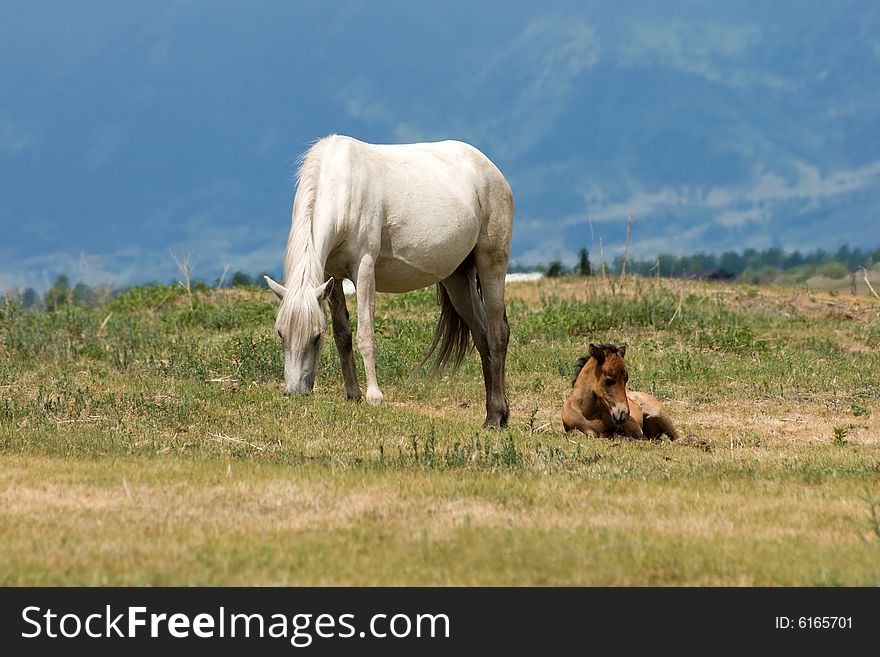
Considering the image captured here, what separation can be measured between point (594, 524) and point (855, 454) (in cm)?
487

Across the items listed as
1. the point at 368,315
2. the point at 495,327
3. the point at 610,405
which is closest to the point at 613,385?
the point at 610,405

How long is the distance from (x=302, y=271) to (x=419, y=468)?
3562 mm

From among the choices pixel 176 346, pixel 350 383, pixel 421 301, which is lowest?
pixel 350 383

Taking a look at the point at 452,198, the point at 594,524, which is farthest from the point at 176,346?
the point at 594,524

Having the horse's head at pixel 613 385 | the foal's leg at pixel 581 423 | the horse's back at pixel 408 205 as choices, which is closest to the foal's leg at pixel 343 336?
the horse's back at pixel 408 205

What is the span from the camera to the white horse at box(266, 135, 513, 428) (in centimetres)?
1169

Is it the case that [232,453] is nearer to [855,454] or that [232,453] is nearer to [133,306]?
[855,454]

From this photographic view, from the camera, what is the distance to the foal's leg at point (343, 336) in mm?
12852

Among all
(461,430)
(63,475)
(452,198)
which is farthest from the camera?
(452,198)

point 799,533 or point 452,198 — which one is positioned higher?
point 452,198

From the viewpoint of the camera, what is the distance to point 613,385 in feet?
36.0

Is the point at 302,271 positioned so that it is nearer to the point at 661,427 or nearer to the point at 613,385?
the point at 613,385

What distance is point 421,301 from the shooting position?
22.5 metres

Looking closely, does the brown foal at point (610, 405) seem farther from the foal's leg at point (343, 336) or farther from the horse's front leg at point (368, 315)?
the foal's leg at point (343, 336)
